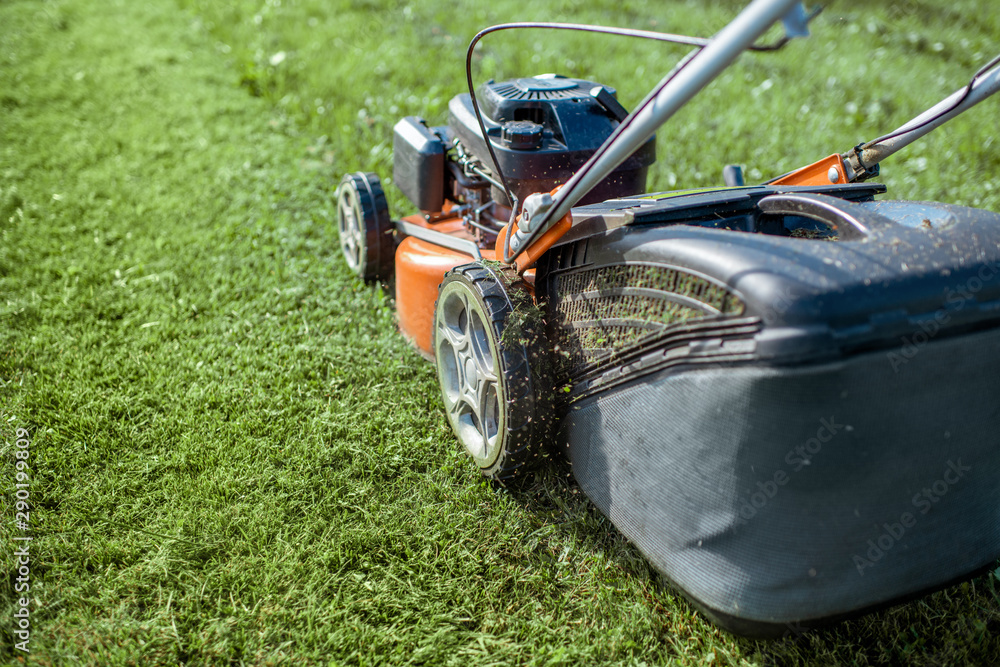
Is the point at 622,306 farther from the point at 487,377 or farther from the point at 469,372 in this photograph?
the point at 469,372

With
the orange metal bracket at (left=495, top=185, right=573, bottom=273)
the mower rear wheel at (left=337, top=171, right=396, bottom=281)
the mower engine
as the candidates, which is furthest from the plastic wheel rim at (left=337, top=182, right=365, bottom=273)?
the orange metal bracket at (left=495, top=185, right=573, bottom=273)

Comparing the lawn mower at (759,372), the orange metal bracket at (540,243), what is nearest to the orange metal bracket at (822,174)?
the lawn mower at (759,372)

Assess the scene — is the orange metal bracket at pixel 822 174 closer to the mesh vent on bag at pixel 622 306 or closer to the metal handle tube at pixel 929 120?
the metal handle tube at pixel 929 120

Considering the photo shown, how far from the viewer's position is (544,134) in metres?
2.37

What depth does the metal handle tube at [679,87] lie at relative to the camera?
1.21 m

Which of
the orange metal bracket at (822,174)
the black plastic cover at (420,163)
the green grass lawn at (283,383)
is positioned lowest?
the green grass lawn at (283,383)

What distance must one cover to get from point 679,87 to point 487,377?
3.03ft

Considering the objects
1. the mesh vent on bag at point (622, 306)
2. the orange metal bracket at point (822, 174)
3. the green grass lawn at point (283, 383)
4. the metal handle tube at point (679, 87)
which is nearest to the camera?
the metal handle tube at point (679, 87)

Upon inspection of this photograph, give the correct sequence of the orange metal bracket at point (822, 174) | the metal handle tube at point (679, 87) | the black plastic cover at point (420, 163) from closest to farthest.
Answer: the metal handle tube at point (679, 87) < the orange metal bracket at point (822, 174) < the black plastic cover at point (420, 163)

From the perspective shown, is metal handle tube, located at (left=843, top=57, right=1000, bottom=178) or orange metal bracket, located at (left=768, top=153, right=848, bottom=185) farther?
orange metal bracket, located at (left=768, top=153, right=848, bottom=185)

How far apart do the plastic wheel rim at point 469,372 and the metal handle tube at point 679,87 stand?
16.1 inches

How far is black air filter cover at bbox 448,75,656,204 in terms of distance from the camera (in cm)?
228

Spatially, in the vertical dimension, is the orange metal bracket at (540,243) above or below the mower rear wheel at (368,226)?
above

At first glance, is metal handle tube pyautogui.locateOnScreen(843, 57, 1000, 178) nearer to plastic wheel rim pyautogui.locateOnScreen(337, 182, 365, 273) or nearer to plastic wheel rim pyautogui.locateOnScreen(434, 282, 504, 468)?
plastic wheel rim pyautogui.locateOnScreen(434, 282, 504, 468)
